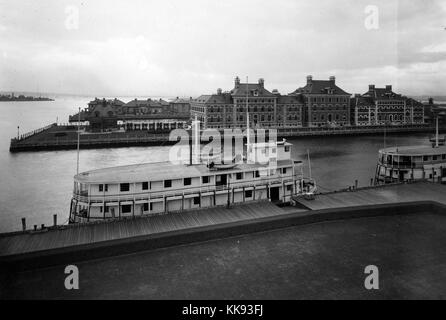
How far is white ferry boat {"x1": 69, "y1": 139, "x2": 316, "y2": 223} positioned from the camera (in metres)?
26.3

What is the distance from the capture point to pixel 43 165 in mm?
59281

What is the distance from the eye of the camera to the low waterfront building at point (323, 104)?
108312 millimetres

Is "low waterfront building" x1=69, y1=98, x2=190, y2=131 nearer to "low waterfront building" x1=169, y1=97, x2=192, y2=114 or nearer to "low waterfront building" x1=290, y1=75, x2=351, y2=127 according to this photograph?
"low waterfront building" x1=169, y1=97, x2=192, y2=114

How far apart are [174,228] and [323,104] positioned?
95.5 metres

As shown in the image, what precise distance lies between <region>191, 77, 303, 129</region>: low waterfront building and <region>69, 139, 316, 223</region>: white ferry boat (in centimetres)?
6352

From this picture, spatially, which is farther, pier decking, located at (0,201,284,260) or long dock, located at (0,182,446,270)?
pier decking, located at (0,201,284,260)

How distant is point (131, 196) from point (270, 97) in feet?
263

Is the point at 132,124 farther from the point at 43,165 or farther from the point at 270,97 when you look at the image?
the point at 43,165

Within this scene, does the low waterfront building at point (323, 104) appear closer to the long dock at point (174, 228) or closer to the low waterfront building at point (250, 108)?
the low waterfront building at point (250, 108)

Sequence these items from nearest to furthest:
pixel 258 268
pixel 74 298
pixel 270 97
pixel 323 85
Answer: pixel 74 298, pixel 258 268, pixel 270 97, pixel 323 85

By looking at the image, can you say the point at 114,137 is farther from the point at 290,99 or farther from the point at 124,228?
the point at 124,228

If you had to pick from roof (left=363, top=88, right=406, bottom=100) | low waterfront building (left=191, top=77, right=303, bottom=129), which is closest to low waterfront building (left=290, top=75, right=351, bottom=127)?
low waterfront building (left=191, top=77, right=303, bottom=129)

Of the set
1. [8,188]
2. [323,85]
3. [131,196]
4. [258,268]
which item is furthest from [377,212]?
[323,85]
